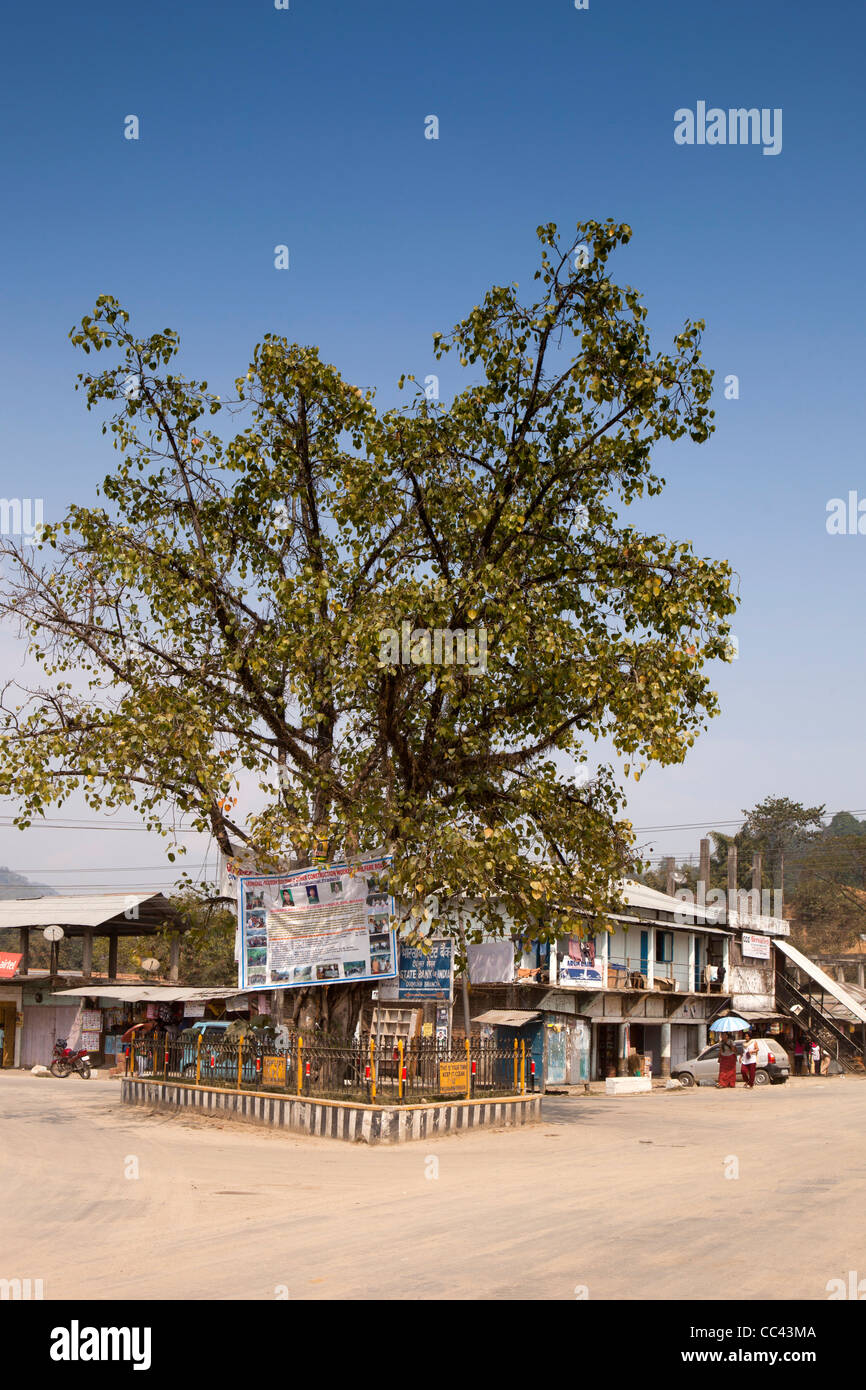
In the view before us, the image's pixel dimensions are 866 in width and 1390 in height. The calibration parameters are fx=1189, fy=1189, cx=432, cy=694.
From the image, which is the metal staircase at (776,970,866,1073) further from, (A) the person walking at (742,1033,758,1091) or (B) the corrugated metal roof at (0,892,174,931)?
(B) the corrugated metal roof at (0,892,174,931)

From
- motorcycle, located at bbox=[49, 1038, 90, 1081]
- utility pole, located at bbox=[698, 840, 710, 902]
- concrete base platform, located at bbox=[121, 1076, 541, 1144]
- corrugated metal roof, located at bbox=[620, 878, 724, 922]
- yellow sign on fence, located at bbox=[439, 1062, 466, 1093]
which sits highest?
utility pole, located at bbox=[698, 840, 710, 902]

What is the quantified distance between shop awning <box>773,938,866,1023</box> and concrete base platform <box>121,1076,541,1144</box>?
33.0 metres

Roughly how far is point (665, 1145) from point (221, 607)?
34.6 feet

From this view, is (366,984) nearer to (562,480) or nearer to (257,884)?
(257,884)

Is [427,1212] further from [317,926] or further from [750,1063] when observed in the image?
[750,1063]

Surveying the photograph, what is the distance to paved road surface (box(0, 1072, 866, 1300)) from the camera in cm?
739

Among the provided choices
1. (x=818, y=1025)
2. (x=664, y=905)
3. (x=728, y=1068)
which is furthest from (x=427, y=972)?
(x=818, y=1025)

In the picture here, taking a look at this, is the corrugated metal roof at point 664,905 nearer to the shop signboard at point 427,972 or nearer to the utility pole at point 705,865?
the utility pole at point 705,865

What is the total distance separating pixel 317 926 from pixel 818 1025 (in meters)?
36.6

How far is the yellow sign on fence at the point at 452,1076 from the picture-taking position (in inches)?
721

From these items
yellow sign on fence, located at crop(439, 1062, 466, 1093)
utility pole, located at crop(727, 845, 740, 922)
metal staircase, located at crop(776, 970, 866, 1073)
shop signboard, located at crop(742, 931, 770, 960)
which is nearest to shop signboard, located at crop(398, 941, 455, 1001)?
yellow sign on fence, located at crop(439, 1062, 466, 1093)

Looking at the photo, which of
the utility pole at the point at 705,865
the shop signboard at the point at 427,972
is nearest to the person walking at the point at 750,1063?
the utility pole at the point at 705,865

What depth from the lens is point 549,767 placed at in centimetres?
1941

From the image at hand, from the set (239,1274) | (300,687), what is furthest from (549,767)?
(239,1274)
